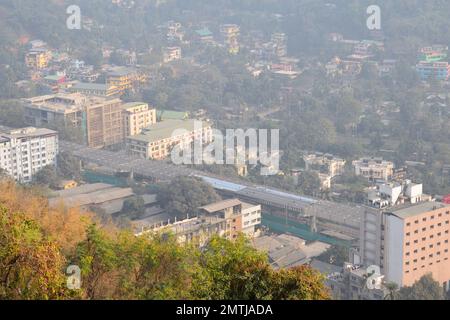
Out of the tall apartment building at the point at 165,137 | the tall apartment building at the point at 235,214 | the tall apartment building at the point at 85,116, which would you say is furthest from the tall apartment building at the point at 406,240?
the tall apartment building at the point at 85,116

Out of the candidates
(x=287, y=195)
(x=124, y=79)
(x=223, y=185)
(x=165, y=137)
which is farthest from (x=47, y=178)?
(x=124, y=79)

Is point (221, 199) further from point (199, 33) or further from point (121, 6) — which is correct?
point (121, 6)

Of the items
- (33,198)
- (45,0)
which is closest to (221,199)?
(33,198)

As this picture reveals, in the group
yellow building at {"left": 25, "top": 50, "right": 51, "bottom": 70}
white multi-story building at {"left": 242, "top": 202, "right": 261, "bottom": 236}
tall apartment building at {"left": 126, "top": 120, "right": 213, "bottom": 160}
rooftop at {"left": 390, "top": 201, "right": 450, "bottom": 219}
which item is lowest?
white multi-story building at {"left": 242, "top": 202, "right": 261, "bottom": 236}

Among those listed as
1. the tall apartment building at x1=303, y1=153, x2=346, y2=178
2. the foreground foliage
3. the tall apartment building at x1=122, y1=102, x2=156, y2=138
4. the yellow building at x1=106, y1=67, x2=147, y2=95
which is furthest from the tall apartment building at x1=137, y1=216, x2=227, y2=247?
the yellow building at x1=106, y1=67, x2=147, y2=95

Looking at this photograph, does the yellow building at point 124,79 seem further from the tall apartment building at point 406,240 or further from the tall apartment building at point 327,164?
the tall apartment building at point 406,240

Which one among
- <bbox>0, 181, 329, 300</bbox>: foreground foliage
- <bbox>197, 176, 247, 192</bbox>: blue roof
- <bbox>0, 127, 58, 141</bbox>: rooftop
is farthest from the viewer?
<bbox>0, 127, 58, 141</bbox>: rooftop

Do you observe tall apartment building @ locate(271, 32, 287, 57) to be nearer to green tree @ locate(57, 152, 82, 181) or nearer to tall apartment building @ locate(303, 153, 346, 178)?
tall apartment building @ locate(303, 153, 346, 178)
